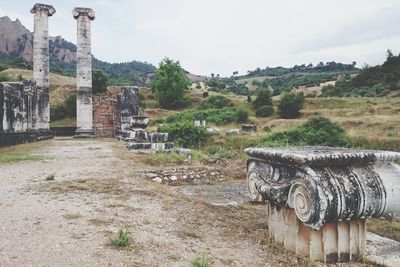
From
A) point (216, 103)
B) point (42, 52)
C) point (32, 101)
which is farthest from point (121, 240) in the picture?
point (216, 103)

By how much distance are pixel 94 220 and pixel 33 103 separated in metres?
19.5

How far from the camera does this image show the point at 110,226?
4309 millimetres

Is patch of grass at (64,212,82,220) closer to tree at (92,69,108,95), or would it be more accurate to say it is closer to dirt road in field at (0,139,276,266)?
dirt road in field at (0,139,276,266)

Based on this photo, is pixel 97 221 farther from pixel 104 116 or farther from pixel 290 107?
pixel 290 107

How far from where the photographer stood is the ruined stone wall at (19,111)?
16.3 m

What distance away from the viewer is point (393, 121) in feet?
86.2

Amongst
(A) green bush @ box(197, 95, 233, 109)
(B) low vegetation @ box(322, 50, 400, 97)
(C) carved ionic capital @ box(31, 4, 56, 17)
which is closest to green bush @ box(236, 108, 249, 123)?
(A) green bush @ box(197, 95, 233, 109)

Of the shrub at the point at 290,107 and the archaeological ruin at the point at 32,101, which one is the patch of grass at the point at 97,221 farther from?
the shrub at the point at 290,107

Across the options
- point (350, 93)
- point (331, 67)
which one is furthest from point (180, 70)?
point (331, 67)

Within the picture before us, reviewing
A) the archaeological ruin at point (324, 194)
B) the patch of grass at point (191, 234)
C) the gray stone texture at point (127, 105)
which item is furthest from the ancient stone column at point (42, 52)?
the archaeological ruin at point (324, 194)

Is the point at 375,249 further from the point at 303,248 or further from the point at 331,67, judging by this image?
the point at 331,67

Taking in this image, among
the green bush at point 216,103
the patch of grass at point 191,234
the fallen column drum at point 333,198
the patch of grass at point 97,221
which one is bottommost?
the patch of grass at point 191,234

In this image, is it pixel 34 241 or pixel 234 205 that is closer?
pixel 34 241

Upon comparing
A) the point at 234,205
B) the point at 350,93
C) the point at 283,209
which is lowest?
the point at 234,205
